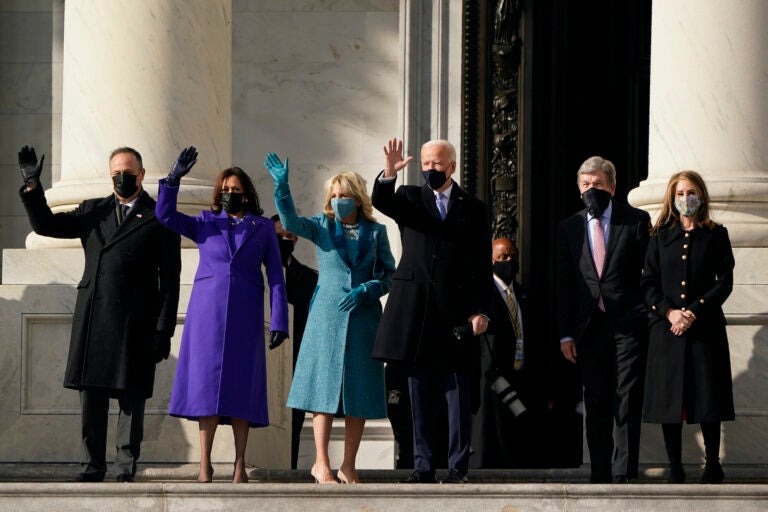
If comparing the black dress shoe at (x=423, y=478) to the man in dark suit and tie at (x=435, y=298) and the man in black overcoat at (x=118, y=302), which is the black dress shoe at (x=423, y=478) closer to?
the man in dark suit and tie at (x=435, y=298)

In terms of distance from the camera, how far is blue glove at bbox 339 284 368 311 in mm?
14867

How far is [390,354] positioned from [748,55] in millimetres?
4479

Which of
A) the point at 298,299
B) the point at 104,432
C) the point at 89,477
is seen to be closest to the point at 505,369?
the point at 298,299

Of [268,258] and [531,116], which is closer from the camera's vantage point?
[268,258]

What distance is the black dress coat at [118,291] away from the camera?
588 inches

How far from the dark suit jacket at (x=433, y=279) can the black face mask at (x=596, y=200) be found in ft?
3.04

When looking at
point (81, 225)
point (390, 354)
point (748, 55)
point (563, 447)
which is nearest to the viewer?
point (390, 354)

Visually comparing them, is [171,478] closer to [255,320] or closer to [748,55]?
[255,320]

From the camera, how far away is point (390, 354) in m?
14.5

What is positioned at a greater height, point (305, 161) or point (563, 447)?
point (305, 161)

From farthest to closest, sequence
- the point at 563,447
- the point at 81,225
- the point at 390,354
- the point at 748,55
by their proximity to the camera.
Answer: the point at 563,447, the point at 748,55, the point at 81,225, the point at 390,354

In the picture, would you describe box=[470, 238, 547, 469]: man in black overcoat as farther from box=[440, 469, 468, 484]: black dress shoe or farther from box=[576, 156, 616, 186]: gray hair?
box=[440, 469, 468, 484]: black dress shoe

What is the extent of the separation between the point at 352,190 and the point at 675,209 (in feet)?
7.99

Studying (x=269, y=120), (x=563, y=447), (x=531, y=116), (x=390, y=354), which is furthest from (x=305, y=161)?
(x=390, y=354)
